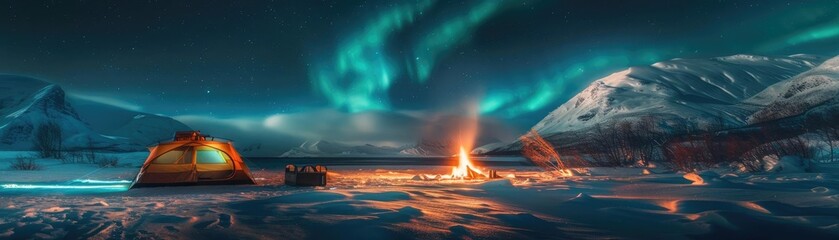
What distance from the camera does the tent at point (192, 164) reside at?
18953mm

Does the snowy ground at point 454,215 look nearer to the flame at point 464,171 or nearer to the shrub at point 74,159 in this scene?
the flame at point 464,171

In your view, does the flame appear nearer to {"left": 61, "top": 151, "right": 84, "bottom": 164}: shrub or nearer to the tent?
the tent

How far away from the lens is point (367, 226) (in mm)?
8555

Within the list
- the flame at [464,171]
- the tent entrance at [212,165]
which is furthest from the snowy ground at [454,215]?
the flame at [464,171]

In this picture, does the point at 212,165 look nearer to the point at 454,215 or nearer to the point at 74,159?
the point at 454,215

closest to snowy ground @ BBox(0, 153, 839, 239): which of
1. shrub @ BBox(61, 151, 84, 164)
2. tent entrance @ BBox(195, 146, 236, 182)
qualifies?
tent entrance @ BBox(195, 146, 236, 182)

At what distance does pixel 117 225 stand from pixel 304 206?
12.2 ft

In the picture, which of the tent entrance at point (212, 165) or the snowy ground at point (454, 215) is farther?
the tent entrance at point (212, 165)

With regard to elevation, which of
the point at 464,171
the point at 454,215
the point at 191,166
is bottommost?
the point at 454,215

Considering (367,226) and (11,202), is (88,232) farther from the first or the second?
(11,202)

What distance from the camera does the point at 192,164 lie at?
1945 cm

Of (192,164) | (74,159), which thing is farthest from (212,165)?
(74,159)

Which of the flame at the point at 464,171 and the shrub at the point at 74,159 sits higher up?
the shrub at the point at 74,159

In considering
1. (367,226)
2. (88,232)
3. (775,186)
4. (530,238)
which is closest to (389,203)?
(367,226)
